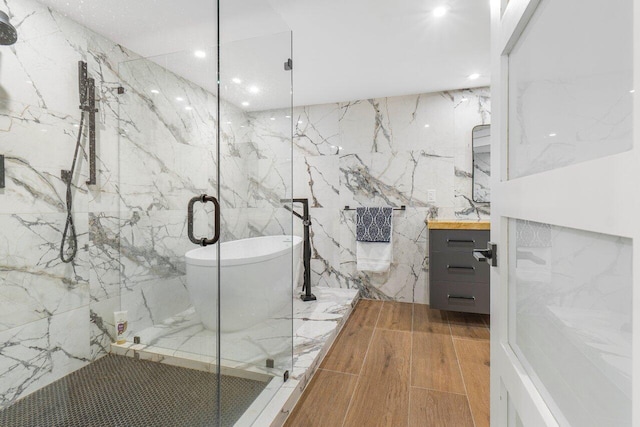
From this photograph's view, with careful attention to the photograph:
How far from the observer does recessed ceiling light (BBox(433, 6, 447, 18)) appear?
1818 millimetres

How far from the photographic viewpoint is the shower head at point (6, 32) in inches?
28.3

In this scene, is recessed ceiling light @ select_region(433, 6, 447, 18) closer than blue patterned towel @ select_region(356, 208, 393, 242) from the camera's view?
Yes

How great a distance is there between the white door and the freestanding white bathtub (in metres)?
1.04

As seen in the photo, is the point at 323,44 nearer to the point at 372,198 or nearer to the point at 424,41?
the point at 424,41

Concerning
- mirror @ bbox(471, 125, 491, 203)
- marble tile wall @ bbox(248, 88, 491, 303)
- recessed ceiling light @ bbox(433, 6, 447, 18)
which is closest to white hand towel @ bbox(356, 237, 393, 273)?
marble tile wall @ bbox(248, 88, 491, 303)

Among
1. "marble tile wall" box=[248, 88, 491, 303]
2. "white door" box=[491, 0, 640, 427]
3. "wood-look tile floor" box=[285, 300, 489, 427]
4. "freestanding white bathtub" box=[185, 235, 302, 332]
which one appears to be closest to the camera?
"white door" box=[491, 0, 640, 427]

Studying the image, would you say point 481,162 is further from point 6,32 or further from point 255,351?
point 6,32

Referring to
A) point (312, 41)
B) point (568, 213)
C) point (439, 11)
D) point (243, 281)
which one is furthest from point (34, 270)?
point (439, 11)

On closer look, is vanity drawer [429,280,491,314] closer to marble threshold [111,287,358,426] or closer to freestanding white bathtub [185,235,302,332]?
marble threshold [111,287,358,426]

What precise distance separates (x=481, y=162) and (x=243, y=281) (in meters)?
2.55

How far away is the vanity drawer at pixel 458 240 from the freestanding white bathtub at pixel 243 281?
4.62 ft

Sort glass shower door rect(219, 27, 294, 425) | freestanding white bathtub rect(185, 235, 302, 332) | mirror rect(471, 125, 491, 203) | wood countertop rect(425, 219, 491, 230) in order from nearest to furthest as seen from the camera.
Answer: freestanding white bathtub rect(185, 235, 302, 332), glass shower door rect(219, 27, 294, 425), wood countertop rect(425, 219, 491, 230), mirror rect(471, 125, 491, 203)

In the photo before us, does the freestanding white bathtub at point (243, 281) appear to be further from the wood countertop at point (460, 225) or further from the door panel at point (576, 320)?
the wood countertop at point (460, 225)

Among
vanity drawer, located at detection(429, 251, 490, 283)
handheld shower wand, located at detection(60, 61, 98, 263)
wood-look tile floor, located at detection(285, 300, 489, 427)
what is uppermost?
handheld shower wand, located at detection(60, 61, 98, 263)
